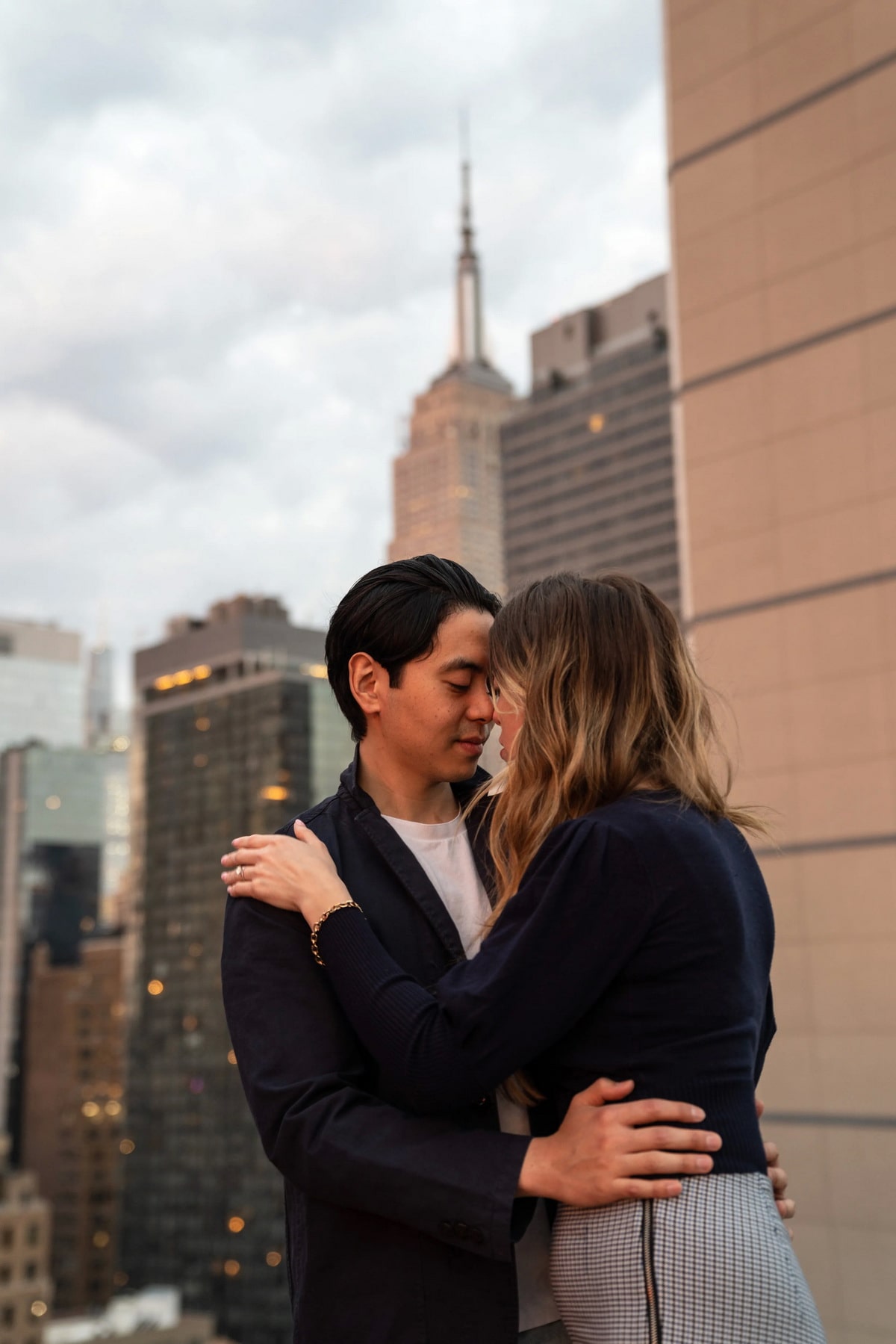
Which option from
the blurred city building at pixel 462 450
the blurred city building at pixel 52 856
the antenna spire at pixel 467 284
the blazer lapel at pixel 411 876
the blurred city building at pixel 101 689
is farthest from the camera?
the blurred city building at pixel 101 689

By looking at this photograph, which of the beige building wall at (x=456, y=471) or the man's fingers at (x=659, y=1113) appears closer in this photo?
the man's fingers at (x=659, y=1113)

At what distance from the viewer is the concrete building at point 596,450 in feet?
141

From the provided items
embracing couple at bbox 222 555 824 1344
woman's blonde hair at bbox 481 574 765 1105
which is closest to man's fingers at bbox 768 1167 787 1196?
embracing couple at bbox 222 555 824 1344

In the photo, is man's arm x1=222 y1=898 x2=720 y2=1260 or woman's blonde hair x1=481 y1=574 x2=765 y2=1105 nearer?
man's arm x1=222 y1=898 x2=720 y2=1260

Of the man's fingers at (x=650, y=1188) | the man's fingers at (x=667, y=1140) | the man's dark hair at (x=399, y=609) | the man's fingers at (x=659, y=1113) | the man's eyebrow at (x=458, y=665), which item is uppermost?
the man's dark hair at (x=399, y=609)

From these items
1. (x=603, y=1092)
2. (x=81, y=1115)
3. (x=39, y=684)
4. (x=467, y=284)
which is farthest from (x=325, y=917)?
(x=39, y=684)

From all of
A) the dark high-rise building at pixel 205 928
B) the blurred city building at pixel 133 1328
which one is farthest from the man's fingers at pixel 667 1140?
the dark high-rise building at pixel 205 928

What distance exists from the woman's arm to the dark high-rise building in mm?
28074

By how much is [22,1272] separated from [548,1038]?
54.7 feet

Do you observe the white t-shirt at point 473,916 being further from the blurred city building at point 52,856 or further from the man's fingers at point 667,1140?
the blurred city building at point 52,856

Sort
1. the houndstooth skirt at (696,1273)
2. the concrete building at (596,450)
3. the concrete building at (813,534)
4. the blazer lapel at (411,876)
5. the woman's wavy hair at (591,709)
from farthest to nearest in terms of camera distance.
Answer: the concrete building at (596,450), the concrete building at (813,534), the blazer lapel at (411,876), the woman's wavy hair at (591,709), the houndstooth skirt at (696,1273)

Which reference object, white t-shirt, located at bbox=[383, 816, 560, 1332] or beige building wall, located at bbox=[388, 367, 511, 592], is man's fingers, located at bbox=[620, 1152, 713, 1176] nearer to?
white t-shirt, located at bbox=[383, 816, 560, 1332]

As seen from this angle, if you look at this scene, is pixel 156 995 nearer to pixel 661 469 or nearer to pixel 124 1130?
pixel 124 1130

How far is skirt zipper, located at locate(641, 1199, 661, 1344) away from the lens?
99 centimetres
